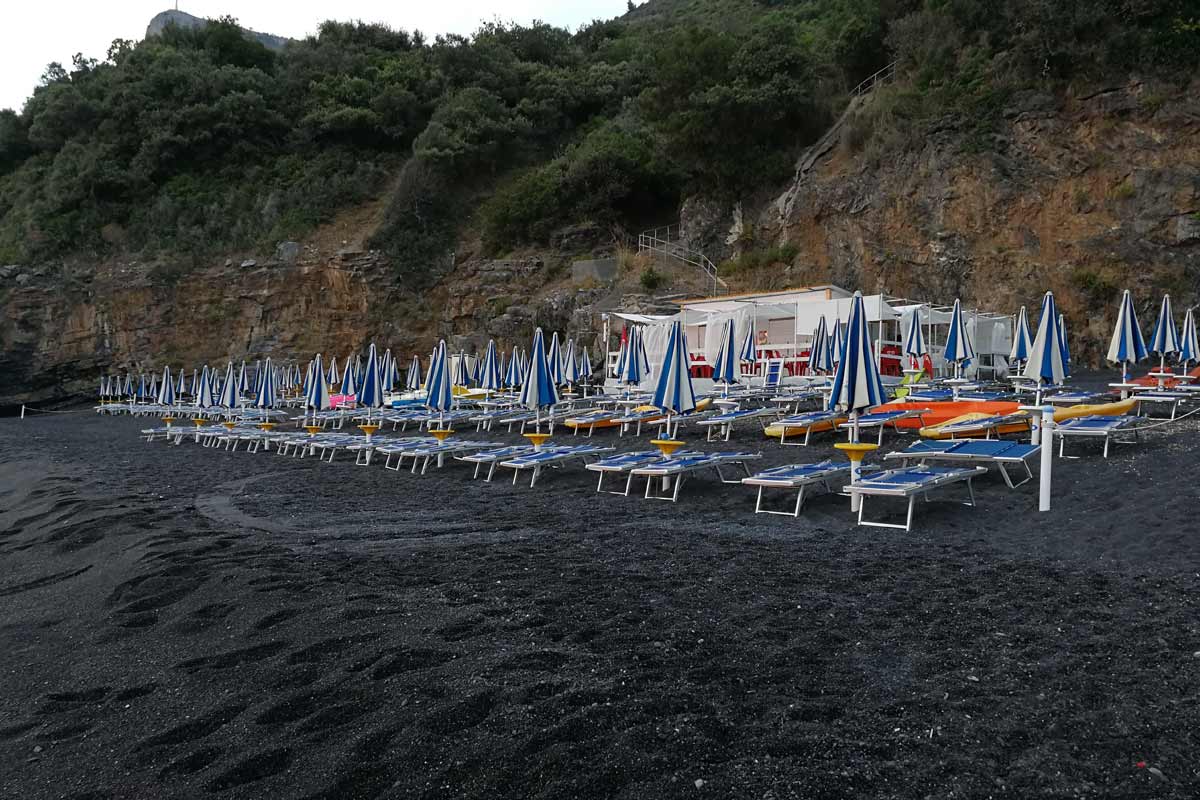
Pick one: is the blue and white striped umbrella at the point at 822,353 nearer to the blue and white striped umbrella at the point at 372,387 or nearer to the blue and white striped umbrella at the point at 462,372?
the blue and white striped umbrella at the point at 372,387

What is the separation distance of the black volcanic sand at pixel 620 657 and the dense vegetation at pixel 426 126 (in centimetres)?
2621

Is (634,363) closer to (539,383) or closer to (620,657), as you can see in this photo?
(539,383)

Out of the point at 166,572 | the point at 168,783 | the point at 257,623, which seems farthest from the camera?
the point at 166,572

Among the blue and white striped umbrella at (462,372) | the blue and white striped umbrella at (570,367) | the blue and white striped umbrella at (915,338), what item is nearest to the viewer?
the blue and white striped umbrella at (915,338)

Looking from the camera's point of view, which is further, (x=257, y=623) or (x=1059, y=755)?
(x=257, y=623)

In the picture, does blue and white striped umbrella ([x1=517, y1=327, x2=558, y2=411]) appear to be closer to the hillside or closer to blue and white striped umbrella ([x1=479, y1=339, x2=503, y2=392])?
blue and white striped umbrella ([x1=479, y1=339, x2=503, y2=392])

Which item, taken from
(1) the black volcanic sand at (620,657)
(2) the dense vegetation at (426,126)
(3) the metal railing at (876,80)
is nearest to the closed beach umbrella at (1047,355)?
(1) the black volcanic sand at (620,657)

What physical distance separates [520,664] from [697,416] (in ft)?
37.0

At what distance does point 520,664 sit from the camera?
12.1ft

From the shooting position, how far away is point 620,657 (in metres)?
3.76

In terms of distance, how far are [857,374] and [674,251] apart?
86.5 feet

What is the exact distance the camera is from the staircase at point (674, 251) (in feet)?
99.5

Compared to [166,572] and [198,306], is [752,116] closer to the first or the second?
[198,306]

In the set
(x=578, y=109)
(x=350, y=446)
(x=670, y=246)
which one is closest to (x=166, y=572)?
(x=350, y=446)
